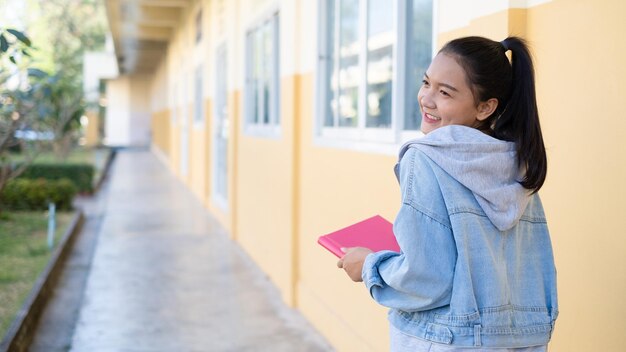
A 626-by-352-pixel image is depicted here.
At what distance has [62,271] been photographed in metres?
8.13

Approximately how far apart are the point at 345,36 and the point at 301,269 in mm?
1939

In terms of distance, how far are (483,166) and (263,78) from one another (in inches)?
270

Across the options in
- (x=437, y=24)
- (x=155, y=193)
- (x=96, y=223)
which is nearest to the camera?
(x=437, y=24)

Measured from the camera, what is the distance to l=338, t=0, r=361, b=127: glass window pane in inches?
201

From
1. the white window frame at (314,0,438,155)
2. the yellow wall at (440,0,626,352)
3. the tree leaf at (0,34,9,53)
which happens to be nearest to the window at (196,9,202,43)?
the white window frame at (314,0,438,155)

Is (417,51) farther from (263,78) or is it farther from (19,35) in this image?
(263,78)

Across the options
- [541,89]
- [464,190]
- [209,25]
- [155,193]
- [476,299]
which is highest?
[209,25]

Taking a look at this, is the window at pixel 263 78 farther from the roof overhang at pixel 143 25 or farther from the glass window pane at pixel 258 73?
the roof overhang at pixel 143 25

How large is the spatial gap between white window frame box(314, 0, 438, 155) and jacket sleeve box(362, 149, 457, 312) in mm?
2087

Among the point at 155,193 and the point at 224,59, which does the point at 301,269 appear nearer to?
the point at 224,59

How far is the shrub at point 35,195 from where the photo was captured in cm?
1224

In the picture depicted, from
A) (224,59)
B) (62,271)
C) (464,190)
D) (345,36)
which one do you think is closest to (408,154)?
(464,190)

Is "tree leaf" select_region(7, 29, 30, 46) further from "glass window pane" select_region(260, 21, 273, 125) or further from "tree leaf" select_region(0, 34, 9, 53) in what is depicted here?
"glass window pane" select_region(260, 21, 273, 125)

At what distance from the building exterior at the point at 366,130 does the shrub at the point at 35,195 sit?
94.0 inches
